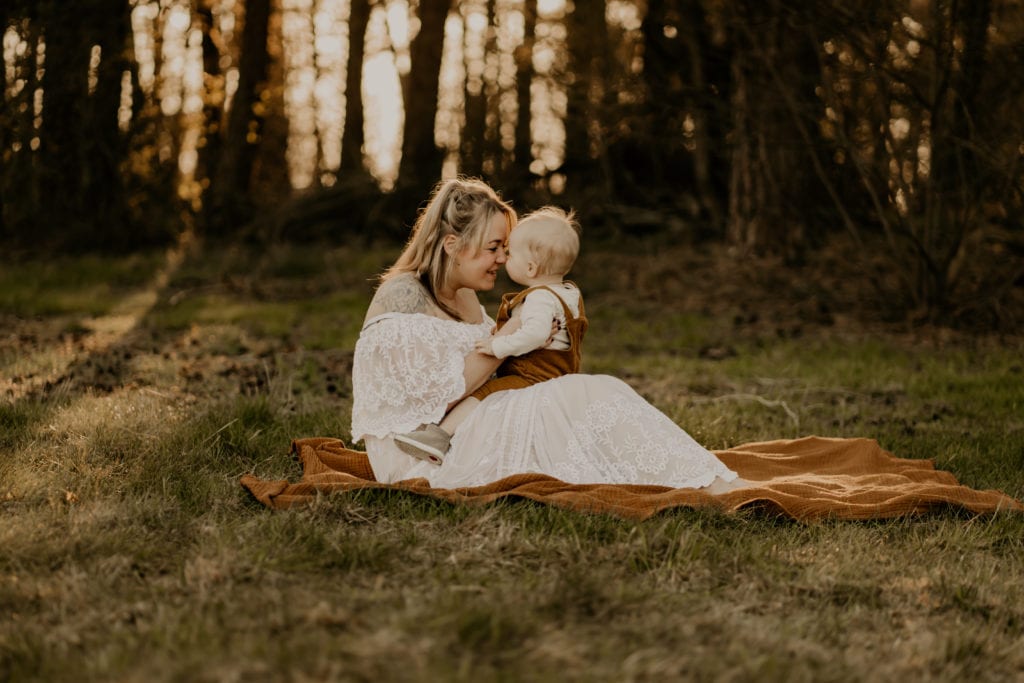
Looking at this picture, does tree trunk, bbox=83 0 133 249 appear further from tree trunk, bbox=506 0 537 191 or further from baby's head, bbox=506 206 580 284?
baby's head, bbox=506 206 580 284

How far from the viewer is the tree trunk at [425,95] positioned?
47.9 ft

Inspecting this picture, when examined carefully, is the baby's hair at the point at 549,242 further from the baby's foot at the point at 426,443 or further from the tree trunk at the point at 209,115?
the tree trunk at the point at 209,115

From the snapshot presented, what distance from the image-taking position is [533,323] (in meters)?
4.32

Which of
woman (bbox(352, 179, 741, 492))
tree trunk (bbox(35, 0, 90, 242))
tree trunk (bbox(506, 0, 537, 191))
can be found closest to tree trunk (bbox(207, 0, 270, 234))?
tree trunk (bbox(35, 0, 90, 242))

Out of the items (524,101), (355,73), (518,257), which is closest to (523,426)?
(518,257)

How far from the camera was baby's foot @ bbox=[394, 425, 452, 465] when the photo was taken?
4.42 m

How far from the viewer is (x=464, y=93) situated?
76.8 ft

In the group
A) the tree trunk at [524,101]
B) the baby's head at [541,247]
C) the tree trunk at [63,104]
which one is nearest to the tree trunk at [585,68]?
the tree trunk at [524,101]

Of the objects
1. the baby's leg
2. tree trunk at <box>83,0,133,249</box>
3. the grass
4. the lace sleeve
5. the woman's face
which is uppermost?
tree trunk at <box>83,0,133,249</box>

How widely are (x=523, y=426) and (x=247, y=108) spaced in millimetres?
12881

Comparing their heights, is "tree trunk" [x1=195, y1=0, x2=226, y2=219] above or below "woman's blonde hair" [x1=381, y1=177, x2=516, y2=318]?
above

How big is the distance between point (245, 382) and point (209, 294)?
530 centimetres

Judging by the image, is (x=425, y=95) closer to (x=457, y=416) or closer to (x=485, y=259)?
(x=485, y=259)

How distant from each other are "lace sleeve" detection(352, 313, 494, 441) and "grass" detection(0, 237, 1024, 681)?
0.43m
